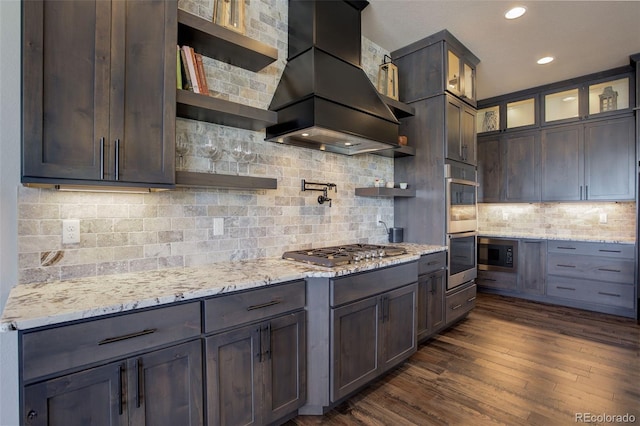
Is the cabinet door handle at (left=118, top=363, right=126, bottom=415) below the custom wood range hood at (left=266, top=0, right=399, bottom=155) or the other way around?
below

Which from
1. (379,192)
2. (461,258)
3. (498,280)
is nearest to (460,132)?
(379,192)

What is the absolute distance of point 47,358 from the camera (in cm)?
108

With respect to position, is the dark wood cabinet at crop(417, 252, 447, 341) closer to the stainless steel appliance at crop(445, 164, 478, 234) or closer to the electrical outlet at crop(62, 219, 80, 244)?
the stainless steel appliance at crop(445, 164, 478, 234)

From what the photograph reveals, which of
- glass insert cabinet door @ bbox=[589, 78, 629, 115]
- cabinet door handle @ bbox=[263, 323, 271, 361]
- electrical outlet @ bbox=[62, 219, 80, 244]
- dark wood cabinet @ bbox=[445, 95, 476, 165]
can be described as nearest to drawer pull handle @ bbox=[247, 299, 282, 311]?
cabinet door handle @ bbox=[263, 323, 271, 361]

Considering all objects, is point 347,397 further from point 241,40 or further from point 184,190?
point 241,40

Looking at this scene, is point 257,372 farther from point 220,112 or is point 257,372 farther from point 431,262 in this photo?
point 431,262

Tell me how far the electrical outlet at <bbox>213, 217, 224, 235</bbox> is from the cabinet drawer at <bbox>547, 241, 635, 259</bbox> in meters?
4.41

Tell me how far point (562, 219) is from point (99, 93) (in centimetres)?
566

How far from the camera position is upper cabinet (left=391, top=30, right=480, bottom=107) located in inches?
123

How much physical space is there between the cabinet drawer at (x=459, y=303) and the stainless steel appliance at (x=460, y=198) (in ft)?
2.26

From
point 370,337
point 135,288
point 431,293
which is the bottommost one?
point 370,337

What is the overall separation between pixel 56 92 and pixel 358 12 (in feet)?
7.78

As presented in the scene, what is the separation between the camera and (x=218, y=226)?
212cm

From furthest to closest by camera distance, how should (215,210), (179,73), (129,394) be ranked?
(215,210), (179,73), (129,394)
